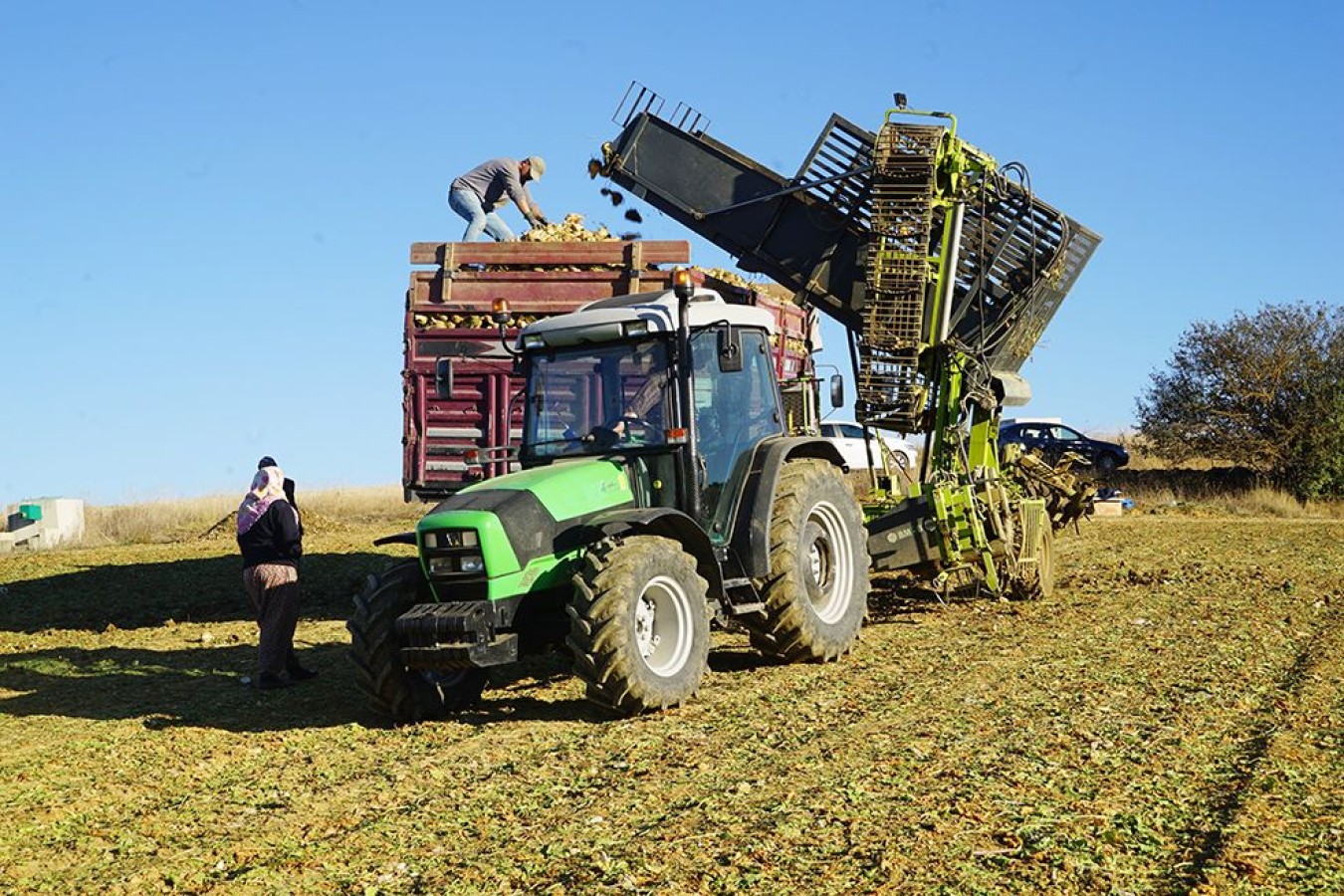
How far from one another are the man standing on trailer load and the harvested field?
3.98 metres

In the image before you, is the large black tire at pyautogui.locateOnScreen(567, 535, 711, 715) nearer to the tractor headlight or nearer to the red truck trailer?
the tractor headlight

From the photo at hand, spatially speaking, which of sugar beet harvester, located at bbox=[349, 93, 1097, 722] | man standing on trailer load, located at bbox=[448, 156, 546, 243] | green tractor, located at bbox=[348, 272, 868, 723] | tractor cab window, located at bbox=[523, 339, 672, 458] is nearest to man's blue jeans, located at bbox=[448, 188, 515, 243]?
man standing on trailer load, located at bbox=[448, 156, 546, 243]

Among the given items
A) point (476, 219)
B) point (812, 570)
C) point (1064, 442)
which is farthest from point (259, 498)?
point (1064, 442)

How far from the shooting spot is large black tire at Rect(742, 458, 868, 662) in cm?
870

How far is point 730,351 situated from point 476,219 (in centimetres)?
525

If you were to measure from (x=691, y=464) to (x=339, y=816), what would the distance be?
3.20 metres

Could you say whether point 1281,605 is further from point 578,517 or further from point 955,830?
point 955,830

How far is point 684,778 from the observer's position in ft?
20.3

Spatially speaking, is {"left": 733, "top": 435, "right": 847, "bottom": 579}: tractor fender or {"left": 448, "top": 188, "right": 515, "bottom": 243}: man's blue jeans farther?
{"left": 448, "top": 188, "right": 515, "bottom": 243}: man's blue jeans

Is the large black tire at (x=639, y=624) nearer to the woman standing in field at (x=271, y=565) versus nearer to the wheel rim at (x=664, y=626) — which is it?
the wheel rim at (x=664, y=626)

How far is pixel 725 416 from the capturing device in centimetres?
888

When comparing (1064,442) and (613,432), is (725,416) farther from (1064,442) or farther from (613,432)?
(1064,442)

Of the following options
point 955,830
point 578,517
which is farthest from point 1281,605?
point 955,830

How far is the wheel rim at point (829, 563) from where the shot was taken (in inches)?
369
